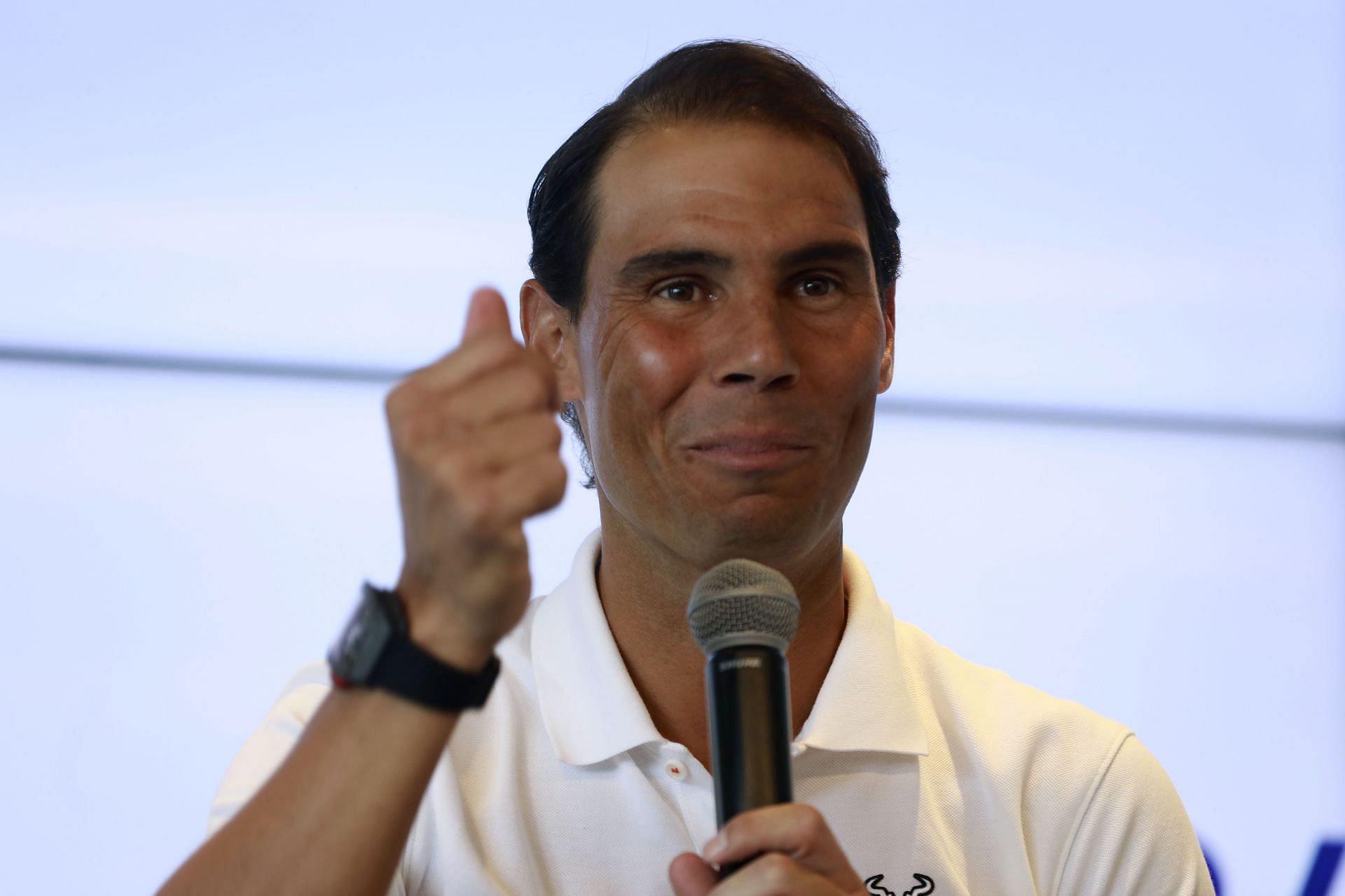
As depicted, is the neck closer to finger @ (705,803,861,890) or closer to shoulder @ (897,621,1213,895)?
shoulder @ (897,621,1213,895)

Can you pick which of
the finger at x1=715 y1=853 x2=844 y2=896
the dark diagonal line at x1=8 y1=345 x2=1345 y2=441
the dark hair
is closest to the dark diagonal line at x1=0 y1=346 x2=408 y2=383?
the dark diagonal line at x1=8 y1=345 x2=1345 y2=441

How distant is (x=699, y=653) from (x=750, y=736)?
62cm

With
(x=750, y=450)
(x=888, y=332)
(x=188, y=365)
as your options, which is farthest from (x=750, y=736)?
(x=188, y=365)

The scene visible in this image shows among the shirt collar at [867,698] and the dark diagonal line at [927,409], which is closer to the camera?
the shirt collar at [867,698]

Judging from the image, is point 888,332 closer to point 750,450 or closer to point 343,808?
→ point 750,450

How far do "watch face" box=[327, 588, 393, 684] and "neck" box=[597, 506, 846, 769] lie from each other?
21.4 inches

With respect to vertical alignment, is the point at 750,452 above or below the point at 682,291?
below

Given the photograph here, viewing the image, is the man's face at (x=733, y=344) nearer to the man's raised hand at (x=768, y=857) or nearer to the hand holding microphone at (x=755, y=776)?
the hand holding microphone at (x=755, y=776)

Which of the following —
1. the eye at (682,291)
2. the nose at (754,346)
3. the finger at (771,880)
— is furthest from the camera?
the eye at (682,291)

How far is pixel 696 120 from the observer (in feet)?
5.33

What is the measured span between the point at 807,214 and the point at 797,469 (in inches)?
11.4

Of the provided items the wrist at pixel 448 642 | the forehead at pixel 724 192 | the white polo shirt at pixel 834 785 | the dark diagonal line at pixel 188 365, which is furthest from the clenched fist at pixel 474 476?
the dark diagonal line at pixel 188 365

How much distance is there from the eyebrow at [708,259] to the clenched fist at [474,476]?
1.64 feet

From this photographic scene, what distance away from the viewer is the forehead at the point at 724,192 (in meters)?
1.51
